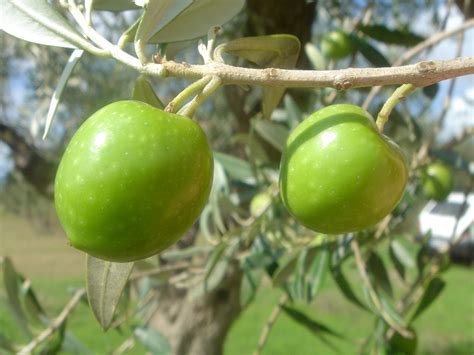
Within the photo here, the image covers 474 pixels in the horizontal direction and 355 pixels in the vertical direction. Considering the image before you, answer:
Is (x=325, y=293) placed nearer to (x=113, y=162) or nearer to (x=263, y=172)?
(x=263, y=172)

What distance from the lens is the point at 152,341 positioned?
1.75 meters

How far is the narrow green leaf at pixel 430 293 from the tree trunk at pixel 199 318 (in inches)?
45.9

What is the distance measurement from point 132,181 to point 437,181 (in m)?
1.20

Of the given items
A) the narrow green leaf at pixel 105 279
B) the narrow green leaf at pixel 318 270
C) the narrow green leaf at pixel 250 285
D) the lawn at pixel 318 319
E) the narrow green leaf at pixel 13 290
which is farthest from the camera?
the lawn at pixel 318 319

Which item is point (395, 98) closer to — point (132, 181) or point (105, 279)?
point (132, 181)

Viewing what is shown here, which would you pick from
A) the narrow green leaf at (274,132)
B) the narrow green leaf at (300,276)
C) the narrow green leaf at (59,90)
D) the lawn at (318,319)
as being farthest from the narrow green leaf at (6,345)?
the lawn at (318,319)

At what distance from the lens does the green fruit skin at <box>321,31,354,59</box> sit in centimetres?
167

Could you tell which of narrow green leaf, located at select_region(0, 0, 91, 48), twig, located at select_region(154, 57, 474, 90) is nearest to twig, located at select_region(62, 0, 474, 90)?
twig, located at select_region(154, 57, 474, 90)

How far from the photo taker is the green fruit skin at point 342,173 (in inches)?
24.4

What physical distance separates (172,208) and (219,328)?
2.43 m

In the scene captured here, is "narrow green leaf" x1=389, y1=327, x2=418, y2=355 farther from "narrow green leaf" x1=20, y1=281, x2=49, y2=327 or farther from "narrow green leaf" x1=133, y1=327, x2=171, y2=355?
"narrow green leaf" x1=20, y1=281, x2=49, y2=327

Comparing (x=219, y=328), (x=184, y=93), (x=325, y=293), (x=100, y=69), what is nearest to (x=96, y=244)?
(x=184, y=93)

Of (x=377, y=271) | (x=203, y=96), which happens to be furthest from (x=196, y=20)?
(x=377, y=271)

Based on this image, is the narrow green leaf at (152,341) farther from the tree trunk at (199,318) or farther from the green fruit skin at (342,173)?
the green fruit skin at (342,173)
